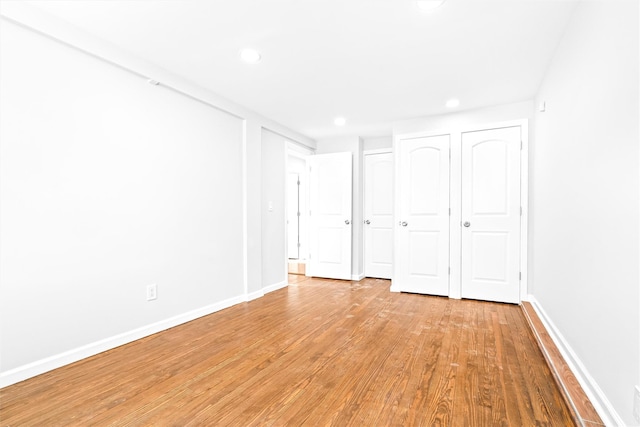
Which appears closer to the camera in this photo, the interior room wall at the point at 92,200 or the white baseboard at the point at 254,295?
the interior room wall at the point at 92,200

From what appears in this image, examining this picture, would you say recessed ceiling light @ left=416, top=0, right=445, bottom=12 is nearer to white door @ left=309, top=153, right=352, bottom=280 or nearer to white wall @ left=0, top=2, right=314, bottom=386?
white wall @ left=0, top=2, right=314, bottom=386

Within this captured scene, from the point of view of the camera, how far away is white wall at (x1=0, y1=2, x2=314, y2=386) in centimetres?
192

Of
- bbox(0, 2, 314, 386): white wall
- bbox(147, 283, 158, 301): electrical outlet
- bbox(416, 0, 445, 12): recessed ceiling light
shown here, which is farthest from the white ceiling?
bbox(147, 283, 158, 301): electrical outlet

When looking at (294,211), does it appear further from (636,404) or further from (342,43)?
(636,404)

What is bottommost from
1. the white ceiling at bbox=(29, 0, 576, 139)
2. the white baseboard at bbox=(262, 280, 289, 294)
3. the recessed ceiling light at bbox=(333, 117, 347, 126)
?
the white baseboard at bbox=(262, 280, 289, 294)

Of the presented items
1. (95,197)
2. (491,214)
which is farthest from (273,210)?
(491,214)

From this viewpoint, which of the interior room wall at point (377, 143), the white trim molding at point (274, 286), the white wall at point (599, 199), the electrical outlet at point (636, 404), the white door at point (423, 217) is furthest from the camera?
the interior room wall at point (377, 143)

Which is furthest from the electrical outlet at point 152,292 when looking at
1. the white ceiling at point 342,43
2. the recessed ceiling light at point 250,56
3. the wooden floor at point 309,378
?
the recessed ceiling light at point 250,56

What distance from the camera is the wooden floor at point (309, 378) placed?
1.60 m

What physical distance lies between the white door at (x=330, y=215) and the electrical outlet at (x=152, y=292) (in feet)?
9.55

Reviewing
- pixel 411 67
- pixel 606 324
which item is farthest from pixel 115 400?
pixel 411 67

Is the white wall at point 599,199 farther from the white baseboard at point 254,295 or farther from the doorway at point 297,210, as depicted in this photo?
the doorway at point 297,210

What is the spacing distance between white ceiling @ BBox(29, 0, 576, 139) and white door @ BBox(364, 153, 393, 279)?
5.50ft

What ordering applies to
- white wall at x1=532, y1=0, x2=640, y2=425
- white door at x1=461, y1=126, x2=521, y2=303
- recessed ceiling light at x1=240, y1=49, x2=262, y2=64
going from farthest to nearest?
white door at x1=461, y1=126, x2=521, y2=303, recessed ceiling light at x1=240, y1=49, x2=262, y2=64, white wall at x1=532, y1=0, x2=640, y2=425
